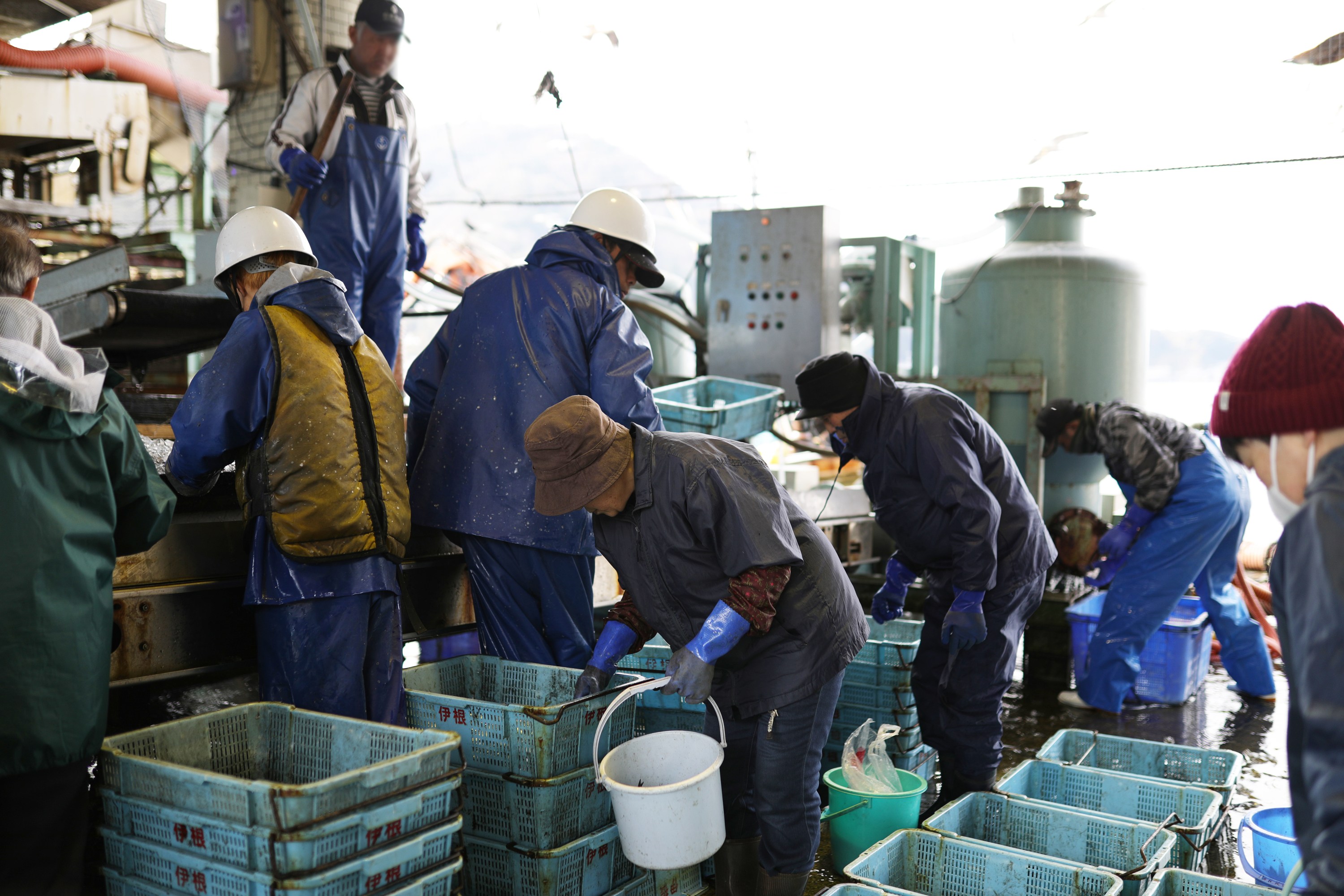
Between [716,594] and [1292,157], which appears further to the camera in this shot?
[1292,157]

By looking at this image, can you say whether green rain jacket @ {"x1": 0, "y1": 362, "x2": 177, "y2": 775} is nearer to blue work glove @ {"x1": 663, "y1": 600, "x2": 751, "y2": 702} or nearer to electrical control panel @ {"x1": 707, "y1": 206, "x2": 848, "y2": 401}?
blue work glove @ {"x1": 663, "y1": 600, "x2": 751, "y2": 702}

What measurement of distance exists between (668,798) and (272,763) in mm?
975

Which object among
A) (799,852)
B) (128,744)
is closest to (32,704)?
(128,744)

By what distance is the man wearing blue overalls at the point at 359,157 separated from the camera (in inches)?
177

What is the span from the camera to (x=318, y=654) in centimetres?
260

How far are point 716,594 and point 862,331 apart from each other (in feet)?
18.2

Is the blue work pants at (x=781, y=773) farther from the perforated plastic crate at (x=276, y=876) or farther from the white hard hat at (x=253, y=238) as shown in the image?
the white hard hat at (x=253, y=238)

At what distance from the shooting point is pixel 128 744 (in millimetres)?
2227

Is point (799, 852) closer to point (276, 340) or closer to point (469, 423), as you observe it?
point (469, 423)

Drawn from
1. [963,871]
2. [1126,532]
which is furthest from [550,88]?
[963,871]

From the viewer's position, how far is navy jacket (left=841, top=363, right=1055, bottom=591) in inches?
130

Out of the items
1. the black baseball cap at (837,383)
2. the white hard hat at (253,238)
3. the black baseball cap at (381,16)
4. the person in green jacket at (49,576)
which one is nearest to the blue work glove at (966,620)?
the black baseball cap at (837,383)

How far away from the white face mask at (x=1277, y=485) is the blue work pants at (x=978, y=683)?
2012 millimetres

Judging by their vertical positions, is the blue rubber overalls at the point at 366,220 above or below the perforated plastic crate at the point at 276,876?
above
